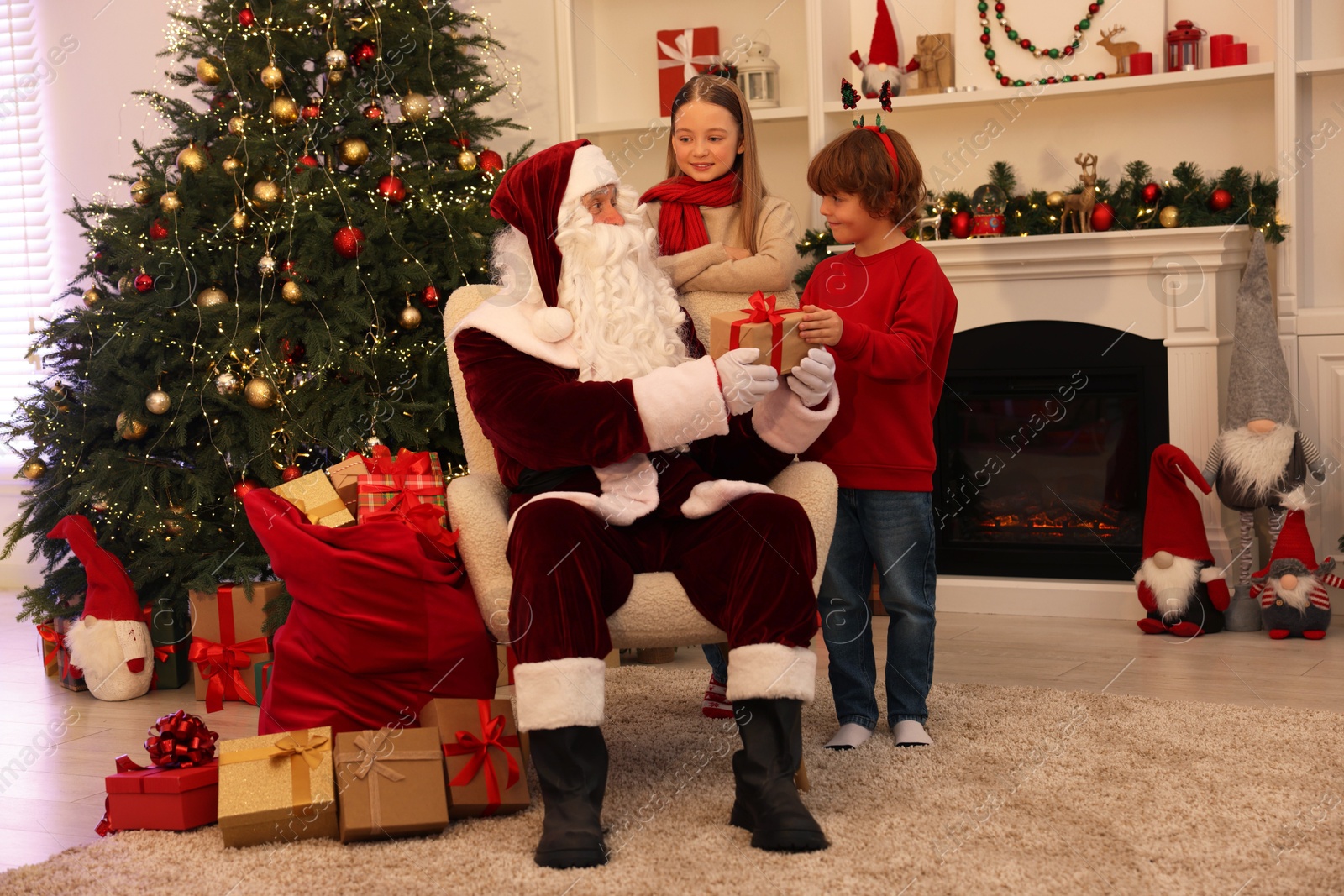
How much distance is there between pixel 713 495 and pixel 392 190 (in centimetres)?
159

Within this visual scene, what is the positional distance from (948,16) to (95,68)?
3384 mm

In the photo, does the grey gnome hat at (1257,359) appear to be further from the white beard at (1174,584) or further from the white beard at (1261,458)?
the white beard at (1174,584)

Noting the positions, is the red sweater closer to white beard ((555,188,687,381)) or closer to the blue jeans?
the blue jeans

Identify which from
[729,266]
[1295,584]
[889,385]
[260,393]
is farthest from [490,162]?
[1295,584]

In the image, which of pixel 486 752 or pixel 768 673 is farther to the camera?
pixel 486 752

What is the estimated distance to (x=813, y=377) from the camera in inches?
89.0

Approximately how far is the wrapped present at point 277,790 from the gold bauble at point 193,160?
71.2 inches

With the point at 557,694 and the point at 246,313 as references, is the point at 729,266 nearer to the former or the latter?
the point at 557,694

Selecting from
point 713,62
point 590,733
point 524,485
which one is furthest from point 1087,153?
point 590,733

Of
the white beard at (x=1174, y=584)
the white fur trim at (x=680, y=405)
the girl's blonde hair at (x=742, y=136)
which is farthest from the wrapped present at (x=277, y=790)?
the white beard at (x=1174, y=584)

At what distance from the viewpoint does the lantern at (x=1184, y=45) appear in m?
3.90

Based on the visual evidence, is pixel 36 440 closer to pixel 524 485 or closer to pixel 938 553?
pixel 524 485

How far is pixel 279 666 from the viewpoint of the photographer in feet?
7.73

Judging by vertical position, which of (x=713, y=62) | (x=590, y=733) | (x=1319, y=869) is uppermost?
(x=713, y=62)
